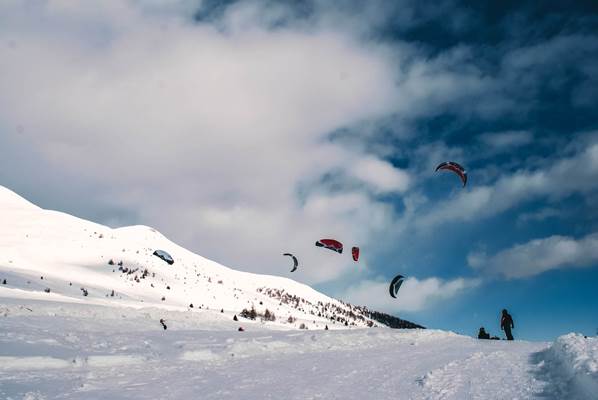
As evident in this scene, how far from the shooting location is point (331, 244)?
33500 millimetres

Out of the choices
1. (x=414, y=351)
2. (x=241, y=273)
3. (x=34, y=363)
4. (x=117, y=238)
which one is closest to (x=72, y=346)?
(x=34, y=363)

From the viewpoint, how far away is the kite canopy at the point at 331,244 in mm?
33072

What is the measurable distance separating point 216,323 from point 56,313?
725cm

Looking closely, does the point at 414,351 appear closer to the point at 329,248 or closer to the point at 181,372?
the point at 181,372

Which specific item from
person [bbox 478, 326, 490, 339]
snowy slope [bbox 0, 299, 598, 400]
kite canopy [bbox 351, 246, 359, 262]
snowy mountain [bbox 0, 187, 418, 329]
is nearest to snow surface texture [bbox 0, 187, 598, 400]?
snowy slope [bbox 0, 299, 598, 400]

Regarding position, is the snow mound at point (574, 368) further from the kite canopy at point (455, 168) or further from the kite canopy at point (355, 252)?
the kite canopy at point (355, 252)

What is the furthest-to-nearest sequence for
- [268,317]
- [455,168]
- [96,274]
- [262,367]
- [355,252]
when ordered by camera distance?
[96,274] < [268,317] < [355,252] < [455,168] < [262,367]

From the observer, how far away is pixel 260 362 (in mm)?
10961

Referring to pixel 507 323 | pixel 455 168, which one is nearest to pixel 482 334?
pixel 507 323

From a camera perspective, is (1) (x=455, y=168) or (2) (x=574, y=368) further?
(1) (x=455, y=168)

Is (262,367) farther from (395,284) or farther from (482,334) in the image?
(395,284)

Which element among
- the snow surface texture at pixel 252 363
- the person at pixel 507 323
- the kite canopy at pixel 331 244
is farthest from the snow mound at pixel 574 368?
the kite canopy at pixel 331 244

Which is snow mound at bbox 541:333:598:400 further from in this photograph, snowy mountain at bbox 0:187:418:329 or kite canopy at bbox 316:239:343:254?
kite canopy at bbox 316:239:343:254

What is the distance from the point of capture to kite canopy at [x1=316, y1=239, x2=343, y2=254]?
3307 cm
